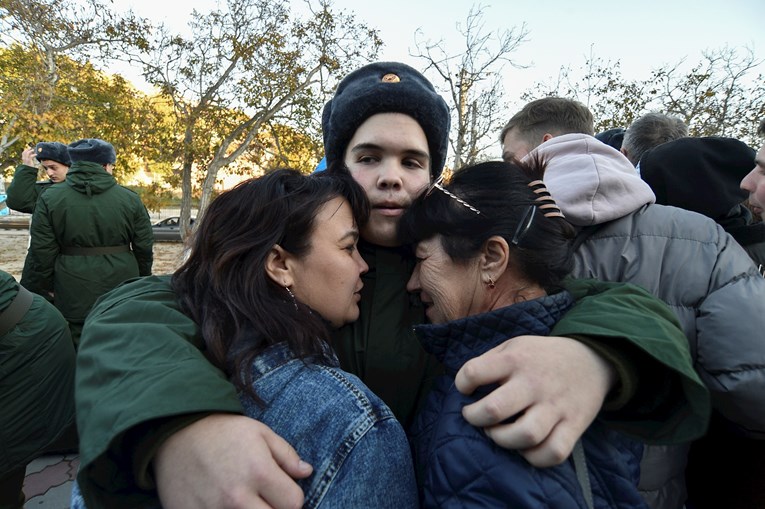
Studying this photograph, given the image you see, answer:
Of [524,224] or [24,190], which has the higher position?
[524,224]

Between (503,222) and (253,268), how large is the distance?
76 cm

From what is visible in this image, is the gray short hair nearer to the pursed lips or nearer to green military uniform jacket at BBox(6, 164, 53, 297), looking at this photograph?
the pursed lips

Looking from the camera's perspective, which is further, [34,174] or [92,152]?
[34,174]

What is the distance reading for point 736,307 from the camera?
4.36 ft

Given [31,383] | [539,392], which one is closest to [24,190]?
[31,383]

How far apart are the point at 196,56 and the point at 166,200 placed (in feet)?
14.3

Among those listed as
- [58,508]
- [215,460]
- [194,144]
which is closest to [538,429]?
[215,460]

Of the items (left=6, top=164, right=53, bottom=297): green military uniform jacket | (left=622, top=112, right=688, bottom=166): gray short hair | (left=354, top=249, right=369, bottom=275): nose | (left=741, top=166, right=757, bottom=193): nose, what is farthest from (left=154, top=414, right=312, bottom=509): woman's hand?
(left=6, top=164, right=53, bottom=297): green military uniform jacket

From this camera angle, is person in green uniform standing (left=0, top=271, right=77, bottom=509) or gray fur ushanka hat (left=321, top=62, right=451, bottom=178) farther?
person in green uniform standing (left=0, top=271, right=77, bottom=509)

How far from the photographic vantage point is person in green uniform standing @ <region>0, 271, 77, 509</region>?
2357 millimetres

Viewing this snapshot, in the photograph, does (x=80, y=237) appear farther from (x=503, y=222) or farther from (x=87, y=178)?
(x=503, y=222)

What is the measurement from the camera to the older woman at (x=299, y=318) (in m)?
0.92

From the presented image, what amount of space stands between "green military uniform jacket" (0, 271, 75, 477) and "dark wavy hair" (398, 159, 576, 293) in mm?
2415

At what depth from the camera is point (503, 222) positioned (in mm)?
→ 1292
